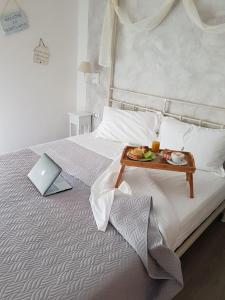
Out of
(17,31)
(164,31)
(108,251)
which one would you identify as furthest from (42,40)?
(108,251)

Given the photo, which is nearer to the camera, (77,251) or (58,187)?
(77,251)

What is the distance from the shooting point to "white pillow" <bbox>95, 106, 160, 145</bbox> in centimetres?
251

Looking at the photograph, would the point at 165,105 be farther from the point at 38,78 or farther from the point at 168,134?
the point at 38,78

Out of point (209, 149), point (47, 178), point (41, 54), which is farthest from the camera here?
point (41, 54)

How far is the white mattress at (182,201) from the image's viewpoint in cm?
143

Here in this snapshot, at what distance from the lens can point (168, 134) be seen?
2283 millimetres

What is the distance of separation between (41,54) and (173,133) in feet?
6.29

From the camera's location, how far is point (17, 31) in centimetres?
273

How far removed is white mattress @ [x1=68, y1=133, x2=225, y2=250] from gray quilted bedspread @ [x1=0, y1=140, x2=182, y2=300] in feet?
0.42

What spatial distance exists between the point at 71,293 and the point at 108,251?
0.27 m

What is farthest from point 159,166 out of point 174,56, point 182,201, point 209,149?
point 174,56

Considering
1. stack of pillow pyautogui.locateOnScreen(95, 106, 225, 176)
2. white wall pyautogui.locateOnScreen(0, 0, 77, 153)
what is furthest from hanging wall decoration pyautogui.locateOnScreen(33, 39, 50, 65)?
stack of pillow pyautogui.locateOnScreen(95, 106, 225, 176)

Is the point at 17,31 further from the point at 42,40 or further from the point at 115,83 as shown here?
the point at 115,83

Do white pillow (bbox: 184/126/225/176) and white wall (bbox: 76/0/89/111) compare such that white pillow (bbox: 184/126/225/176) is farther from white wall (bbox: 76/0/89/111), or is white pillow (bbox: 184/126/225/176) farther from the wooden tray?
white wall (bbox: 76/0/89/111)
